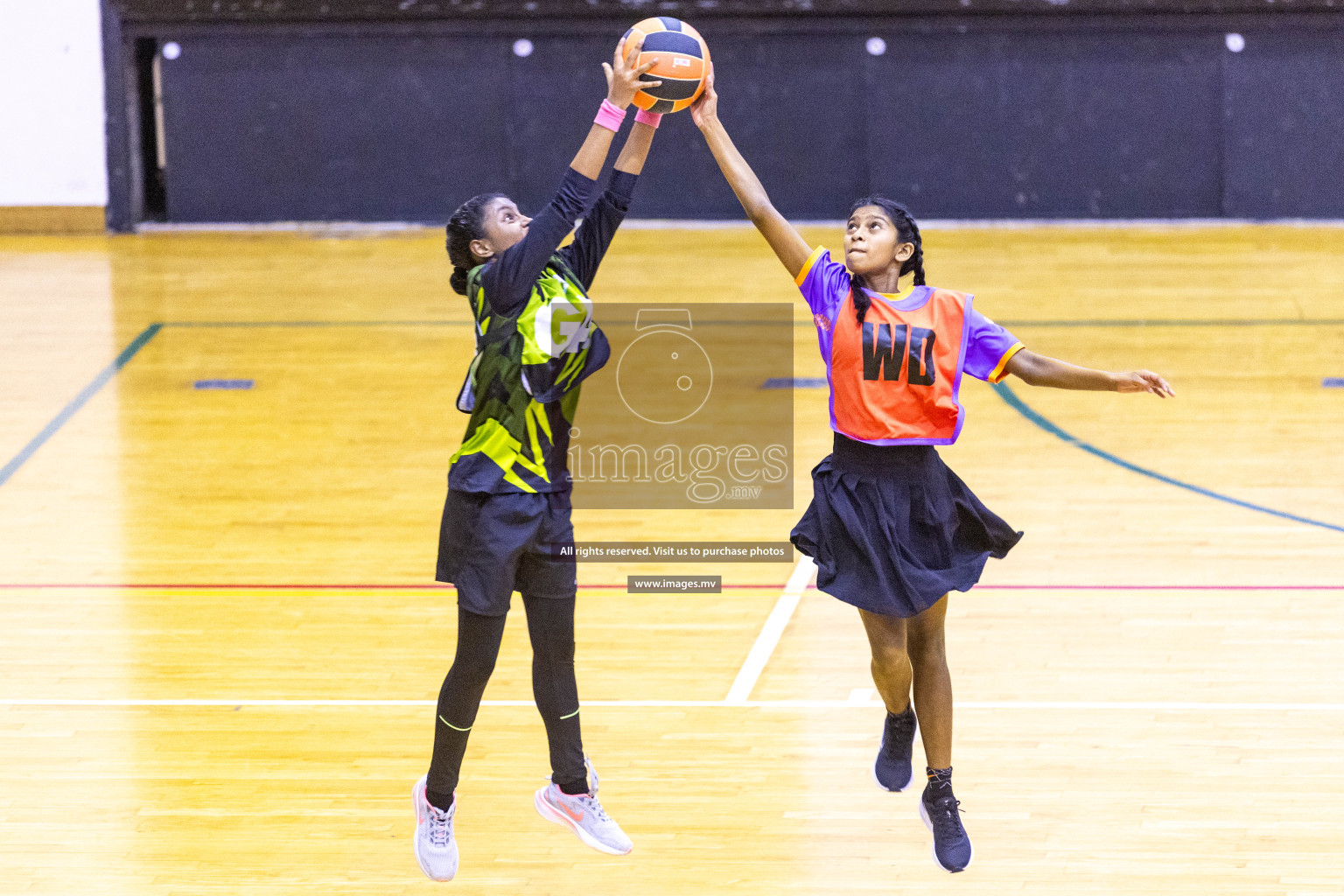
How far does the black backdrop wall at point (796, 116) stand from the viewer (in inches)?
471

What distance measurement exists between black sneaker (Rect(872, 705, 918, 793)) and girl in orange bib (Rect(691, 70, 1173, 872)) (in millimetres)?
268

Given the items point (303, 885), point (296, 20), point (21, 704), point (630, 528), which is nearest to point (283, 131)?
point (296, 20)

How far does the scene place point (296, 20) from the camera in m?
12.2

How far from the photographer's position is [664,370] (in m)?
8.80

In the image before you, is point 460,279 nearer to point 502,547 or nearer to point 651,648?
point 502,547

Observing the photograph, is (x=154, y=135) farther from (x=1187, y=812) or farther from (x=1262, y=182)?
(x=1187, y=812)

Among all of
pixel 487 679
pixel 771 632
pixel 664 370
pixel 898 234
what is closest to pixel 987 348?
pixel 898 234

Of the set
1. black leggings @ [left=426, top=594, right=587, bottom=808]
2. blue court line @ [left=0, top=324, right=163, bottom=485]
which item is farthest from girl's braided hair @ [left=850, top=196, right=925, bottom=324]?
blue court line @ [left=0, top=324, right=163, bottom=485]

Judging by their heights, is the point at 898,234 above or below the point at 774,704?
above

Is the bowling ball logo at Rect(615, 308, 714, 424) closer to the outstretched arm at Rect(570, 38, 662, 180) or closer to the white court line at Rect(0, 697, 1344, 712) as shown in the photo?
the white court line at Rect(0, 697, 1344, 712)

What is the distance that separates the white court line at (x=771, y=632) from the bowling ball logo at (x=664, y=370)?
218 cm

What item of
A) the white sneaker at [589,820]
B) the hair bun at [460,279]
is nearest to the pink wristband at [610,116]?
the hair bun at [460,279]

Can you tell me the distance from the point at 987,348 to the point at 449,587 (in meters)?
2.71

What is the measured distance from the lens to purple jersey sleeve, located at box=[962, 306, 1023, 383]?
11.5ft
